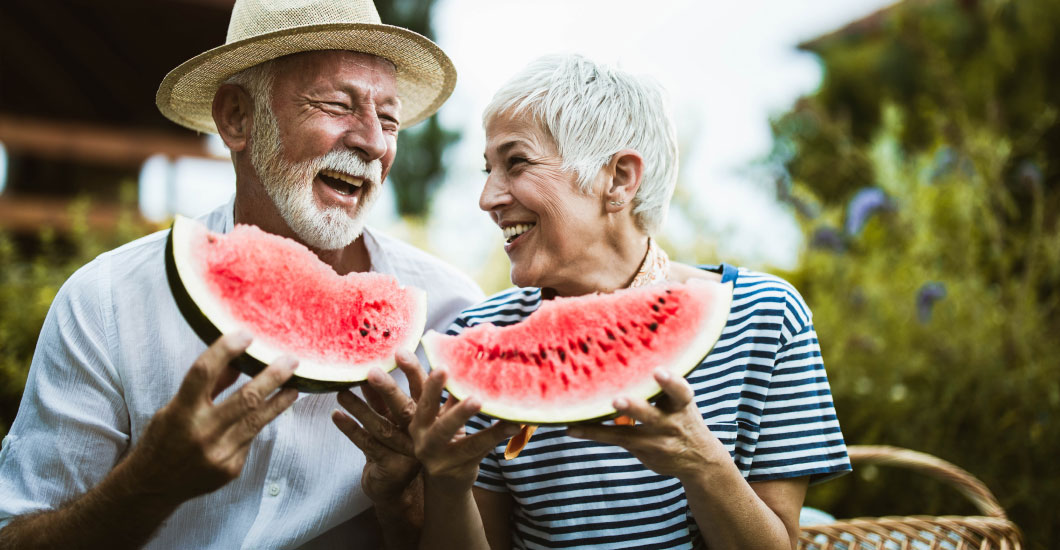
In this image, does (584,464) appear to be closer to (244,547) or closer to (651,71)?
(244,547)

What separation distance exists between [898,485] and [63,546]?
401 centimetres

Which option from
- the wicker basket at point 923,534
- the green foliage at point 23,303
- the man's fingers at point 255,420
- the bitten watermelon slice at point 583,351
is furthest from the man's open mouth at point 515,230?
the green foliage at point 23,303

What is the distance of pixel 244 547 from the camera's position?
236cm

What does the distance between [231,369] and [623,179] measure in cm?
136

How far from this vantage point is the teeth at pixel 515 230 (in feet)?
8.02

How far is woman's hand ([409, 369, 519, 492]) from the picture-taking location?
66.6 inches

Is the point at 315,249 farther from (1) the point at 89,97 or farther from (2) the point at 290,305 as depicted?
(1) the point at 89,97

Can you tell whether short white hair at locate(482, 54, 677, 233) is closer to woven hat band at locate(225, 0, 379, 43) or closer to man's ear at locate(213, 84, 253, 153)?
woven hat band at locate(225, 0, 379, 43)

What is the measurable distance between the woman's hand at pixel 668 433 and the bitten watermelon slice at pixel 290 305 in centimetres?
59

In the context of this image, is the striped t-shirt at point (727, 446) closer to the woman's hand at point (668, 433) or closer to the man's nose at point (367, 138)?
the woman's hand at point (668, 433)

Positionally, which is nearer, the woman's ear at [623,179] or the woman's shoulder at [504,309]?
the woman's ear at [623,179]

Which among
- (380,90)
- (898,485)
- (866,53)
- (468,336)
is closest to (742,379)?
(468,336)

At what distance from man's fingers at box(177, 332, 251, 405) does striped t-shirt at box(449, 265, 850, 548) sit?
1.10m

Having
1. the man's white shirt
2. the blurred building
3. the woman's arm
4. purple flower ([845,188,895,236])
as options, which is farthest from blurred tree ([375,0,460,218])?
the woman's arm
